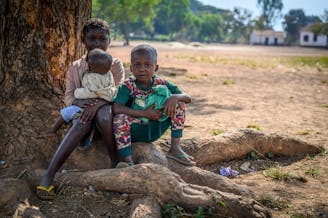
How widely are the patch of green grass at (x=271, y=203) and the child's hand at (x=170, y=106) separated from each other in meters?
1.15

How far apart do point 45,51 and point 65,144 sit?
1.12 meters

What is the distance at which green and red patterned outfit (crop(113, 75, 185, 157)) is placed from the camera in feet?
10.8

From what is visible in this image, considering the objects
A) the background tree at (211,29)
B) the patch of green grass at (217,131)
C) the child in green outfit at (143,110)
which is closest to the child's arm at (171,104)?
the child in green outfit at (143,110)

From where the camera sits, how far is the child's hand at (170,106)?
3376mm

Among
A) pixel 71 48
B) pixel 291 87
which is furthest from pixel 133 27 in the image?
pixel 71 48

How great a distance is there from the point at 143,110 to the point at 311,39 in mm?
74771

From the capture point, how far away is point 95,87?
329 cm

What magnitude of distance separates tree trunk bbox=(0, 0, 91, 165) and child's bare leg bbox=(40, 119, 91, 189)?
1.79ft

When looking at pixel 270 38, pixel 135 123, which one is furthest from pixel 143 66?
pixel 270 38

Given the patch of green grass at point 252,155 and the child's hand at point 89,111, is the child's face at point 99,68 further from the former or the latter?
the patch of green grass at point 252,155

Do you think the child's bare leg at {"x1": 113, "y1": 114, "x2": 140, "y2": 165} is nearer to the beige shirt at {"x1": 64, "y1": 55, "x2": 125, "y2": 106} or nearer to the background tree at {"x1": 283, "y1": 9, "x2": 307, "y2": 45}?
the beige shirt at {"x1": 64, "y1": 55, "x2": 125, "y2": 106}

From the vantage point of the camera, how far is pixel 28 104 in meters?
3.67

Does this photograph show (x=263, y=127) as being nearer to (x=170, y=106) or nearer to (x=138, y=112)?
(x=170, y=106)

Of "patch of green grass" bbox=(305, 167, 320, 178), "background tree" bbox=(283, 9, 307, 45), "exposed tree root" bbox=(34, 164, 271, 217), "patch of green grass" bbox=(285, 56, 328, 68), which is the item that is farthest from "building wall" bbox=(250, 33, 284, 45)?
"exposed tree root" bbox=(34, 164, 271, 217)
